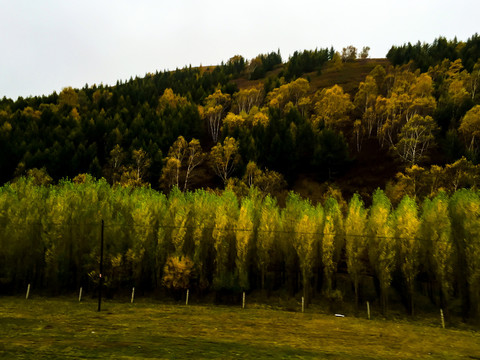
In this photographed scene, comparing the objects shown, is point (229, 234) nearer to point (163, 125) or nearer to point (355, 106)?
point (163, 125)

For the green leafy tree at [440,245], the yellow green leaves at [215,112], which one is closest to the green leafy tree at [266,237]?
the green leafy tree at [440,245]

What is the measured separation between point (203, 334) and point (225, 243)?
23155 mm

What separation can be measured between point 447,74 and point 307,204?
101779mm

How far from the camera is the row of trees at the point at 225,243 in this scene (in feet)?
148

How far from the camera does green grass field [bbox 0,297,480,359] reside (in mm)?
20000

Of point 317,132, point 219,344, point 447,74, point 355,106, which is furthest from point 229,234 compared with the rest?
point 447,74

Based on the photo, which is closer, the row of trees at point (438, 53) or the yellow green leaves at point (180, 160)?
the yellow green leaves at point (180, 160)

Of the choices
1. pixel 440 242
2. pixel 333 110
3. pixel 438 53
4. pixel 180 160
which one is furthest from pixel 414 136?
pixel 438 53

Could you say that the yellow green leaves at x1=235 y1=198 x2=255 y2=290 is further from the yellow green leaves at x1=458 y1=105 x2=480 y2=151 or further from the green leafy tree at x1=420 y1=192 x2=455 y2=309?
the yellow green leaves at x1=458 y1=105 x2=480 y2=151

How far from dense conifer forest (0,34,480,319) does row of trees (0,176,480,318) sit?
0.70 feet

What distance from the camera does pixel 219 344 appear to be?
23.1 m

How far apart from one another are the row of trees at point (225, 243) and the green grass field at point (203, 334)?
564cm

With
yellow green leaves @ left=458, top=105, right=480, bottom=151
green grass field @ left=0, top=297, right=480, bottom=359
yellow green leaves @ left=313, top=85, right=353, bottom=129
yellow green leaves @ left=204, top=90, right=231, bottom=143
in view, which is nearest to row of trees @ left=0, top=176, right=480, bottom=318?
green grass field @ left=0, top=297, right=480, bottom=359

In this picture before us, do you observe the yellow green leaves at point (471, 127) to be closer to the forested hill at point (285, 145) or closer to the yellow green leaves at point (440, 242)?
the forested hill at point (285, 145)
